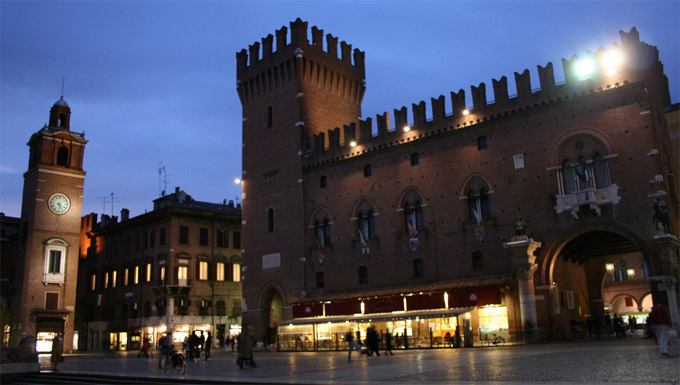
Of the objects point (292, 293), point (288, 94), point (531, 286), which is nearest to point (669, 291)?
point (531, 286)

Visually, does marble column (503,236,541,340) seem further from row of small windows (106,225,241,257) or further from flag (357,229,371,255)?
row of small windows (106,225,241,257)

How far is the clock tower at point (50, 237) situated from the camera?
45094 millimetres

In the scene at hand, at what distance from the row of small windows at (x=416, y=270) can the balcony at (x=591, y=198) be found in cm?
500

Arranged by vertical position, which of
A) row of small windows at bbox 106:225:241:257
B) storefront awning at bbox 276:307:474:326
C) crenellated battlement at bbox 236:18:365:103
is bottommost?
storefront awning at bbox 276:307:474:326


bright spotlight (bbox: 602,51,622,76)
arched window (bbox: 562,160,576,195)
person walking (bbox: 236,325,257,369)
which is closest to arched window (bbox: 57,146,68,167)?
person walking (bbox: 236,325,257,369)

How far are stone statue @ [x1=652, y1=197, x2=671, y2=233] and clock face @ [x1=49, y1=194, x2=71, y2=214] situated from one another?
41.2 metres

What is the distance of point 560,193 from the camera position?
92.8 ft

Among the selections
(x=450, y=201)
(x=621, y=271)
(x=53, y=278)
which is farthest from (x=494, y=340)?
(x=53, y=278)

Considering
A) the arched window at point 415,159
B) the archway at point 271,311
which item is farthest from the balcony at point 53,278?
the arched window at point 415,159

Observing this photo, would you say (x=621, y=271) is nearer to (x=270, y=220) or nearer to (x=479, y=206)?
(x=479, y=206)

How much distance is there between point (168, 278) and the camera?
45938 millimetres

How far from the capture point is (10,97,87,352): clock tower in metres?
45.1

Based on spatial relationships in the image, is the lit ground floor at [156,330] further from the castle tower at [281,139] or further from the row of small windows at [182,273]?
the castle tower at [281,139]

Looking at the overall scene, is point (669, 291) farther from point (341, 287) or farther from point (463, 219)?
point (341, 287)
